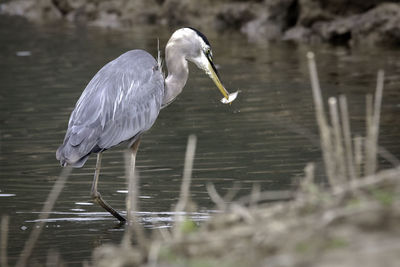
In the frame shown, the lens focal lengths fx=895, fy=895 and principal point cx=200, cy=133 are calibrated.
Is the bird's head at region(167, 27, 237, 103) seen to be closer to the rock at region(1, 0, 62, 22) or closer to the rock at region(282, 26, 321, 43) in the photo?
the rock at region(282, 26, 321, 43)

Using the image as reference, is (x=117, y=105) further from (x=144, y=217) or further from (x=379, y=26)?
(x=379, y=26)

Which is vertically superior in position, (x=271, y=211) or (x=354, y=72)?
(x=354, y=72)

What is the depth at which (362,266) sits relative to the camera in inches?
124

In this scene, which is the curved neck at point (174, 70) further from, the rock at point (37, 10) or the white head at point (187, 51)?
the rock at point (37, 10)

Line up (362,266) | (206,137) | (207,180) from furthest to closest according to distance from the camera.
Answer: (206,137) < (207,180) < (362,266)

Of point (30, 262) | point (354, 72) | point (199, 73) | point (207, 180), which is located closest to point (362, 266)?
point (30, 262)

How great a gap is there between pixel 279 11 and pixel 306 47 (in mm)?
1902

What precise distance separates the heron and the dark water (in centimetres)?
57

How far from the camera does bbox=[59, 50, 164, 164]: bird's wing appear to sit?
23.6ft

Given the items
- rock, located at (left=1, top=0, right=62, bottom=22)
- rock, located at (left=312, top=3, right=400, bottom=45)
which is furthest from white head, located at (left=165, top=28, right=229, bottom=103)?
rock, located at (left=1, top=0, right=62, bottom=22)

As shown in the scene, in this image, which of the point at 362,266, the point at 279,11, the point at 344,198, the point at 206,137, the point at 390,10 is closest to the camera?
the point at 362,266

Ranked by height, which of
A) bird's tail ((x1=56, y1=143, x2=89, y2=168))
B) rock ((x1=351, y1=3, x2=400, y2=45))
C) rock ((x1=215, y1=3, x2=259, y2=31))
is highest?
rock ((x1=215, y1=3, x2=259, y2=31))

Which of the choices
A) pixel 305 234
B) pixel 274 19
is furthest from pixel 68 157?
pixel 274 19

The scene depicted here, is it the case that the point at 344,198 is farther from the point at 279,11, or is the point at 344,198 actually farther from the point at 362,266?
the point at 279,11
